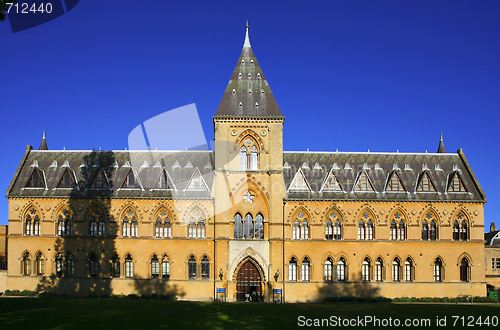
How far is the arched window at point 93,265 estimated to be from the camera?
48938 mm

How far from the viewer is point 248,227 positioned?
48.2 metres

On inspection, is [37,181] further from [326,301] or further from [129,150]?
[326,301]

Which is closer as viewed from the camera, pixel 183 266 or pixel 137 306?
pixel 137 306

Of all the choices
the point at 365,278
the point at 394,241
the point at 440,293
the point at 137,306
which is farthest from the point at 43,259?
the point at 440,293

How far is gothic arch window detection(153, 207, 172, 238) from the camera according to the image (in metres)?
49.3

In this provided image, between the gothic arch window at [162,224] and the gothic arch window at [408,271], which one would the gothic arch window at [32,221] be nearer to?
the gothic arch window at [162,224]

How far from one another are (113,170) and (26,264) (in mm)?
13150

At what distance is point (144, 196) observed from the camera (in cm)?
4931

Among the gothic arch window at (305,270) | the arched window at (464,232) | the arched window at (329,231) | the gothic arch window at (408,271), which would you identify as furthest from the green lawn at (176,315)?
the arched window at (464,232)

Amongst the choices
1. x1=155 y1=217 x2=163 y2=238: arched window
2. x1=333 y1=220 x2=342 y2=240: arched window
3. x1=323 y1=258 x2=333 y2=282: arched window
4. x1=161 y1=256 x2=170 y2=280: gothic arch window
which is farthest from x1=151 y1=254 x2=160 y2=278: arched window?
x1=333 y1=220 x2=342 y2=240: arched window

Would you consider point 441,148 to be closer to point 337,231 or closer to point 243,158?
point 337,231

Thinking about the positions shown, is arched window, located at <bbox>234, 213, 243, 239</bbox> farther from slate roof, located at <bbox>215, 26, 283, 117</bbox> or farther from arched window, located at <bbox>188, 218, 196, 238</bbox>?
slate roof, located at <bbox>215, 26, 283, 117</bbox>

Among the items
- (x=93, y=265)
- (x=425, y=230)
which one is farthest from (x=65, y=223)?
(x=425, y=230)

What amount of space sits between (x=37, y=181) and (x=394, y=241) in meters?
38.4
